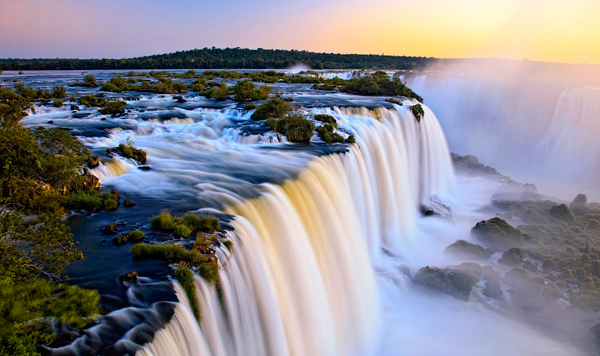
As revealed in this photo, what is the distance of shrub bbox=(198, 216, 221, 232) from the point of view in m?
8.41

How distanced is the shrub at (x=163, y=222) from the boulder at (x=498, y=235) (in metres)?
15.2

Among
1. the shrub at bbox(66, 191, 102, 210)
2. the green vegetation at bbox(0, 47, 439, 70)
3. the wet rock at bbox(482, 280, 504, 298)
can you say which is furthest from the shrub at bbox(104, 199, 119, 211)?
the green vegetation at bbox(0, 47, 439, 70)

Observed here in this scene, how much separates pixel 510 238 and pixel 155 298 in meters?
16.8

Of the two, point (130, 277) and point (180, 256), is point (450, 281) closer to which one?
point (180, 256)

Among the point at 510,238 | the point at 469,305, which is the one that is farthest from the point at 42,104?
the point at 510,238

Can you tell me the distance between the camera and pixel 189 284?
6.72 meters

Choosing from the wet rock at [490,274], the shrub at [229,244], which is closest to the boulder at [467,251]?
the wet rock at [490,274]

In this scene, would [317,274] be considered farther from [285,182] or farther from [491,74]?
[491,74]

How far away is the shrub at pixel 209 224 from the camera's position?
27.6ft

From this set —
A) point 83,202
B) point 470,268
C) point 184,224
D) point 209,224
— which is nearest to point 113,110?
point 83,202

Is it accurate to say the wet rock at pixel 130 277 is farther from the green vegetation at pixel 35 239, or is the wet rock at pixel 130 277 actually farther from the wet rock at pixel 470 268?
the wet rock at pixel 470 268

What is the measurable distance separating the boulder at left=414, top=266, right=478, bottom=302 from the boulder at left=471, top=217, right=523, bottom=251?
459 centimetres

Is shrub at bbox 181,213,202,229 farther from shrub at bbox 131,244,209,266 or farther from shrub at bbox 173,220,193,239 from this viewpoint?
shrub at bbox 131,244,209,266

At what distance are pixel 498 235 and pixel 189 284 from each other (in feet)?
52.5
